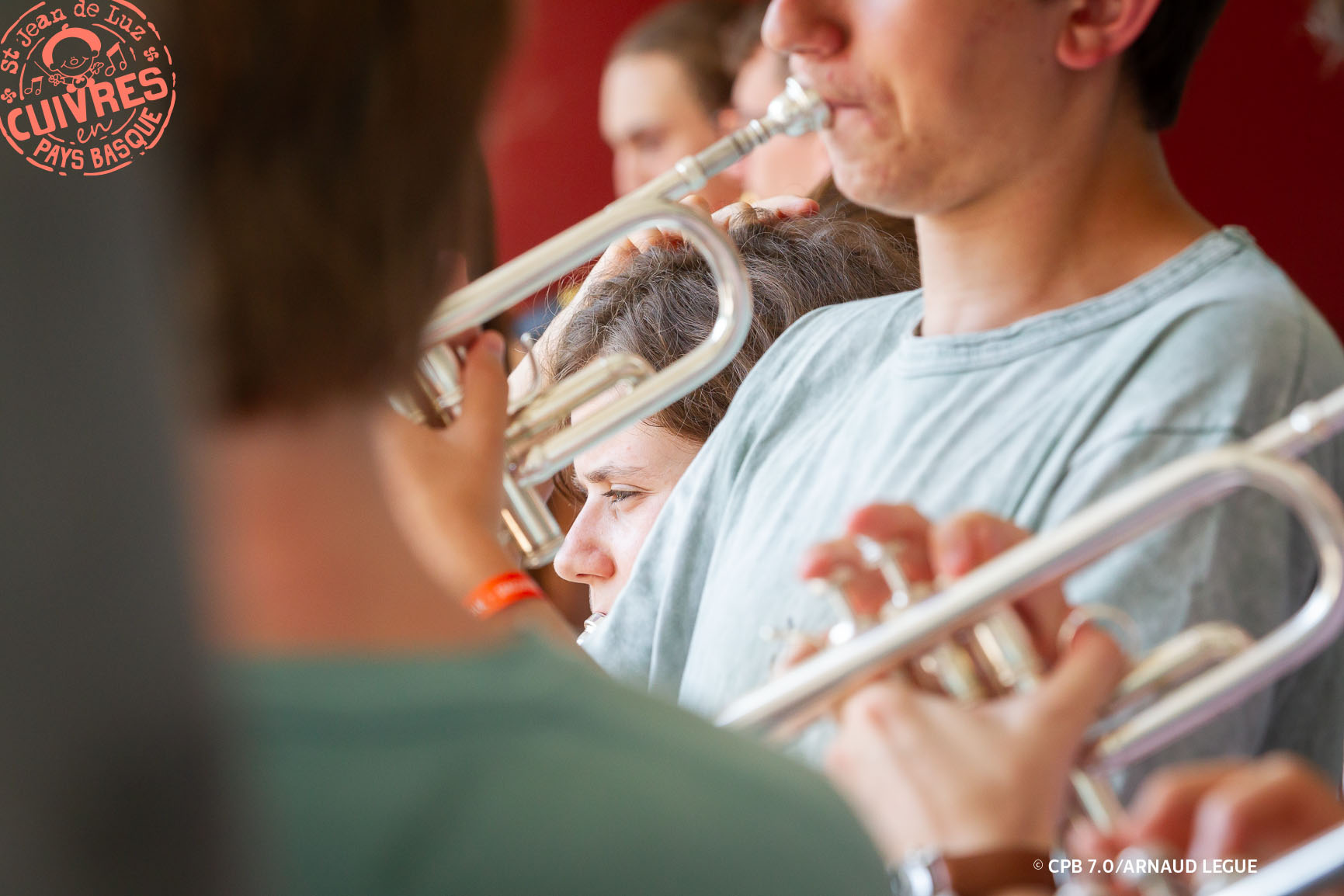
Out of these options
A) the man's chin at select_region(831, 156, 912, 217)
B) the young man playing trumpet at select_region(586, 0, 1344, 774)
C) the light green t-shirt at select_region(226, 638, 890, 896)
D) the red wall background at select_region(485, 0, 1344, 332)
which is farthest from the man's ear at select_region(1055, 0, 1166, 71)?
the red wall background at select_region(485, 0, 1344, 332)

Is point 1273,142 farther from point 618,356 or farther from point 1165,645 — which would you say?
point 1165,645

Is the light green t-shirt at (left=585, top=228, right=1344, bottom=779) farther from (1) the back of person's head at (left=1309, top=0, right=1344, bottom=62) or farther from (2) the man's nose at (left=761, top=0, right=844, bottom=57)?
→ (1) the back of person's head at (left=1309, top=0, right=1344, bottom=62)

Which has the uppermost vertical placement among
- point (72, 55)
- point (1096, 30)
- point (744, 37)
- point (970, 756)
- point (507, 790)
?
point (744, 37)

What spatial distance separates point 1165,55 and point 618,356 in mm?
467

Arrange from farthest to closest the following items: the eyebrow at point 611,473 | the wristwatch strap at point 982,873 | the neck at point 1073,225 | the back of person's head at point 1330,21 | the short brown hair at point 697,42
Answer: the short brown hair at point 697,42 → the eyebrow at point 611,473 → the back of person's head at point 1330,21 → the neck at point 1073,225 → the wristwatch strap at point 982,873

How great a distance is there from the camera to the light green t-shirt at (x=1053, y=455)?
2.76 feet

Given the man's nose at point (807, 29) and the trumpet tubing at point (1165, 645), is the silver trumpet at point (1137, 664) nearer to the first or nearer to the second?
the trumpet tubing at point (1165, 645)

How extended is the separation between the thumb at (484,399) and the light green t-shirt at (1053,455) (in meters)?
0.21

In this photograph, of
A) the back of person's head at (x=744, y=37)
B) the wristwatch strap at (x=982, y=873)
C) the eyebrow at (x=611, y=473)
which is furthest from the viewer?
the back of person's head at (x=744, y=37)

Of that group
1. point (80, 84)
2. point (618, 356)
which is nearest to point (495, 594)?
point (618, 356)

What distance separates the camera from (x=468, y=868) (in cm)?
39

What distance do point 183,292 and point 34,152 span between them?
5 cm

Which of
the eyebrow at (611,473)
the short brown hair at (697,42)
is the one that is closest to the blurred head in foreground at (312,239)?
the eyebrow at (611,473)

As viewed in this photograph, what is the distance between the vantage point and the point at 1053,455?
911mm
